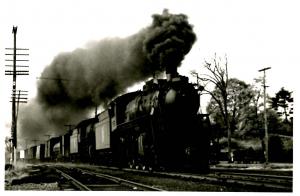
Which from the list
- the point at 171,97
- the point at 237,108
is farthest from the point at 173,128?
the point at 237,108

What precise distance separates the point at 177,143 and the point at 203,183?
9.39 feet

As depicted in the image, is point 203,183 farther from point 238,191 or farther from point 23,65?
point 23,65

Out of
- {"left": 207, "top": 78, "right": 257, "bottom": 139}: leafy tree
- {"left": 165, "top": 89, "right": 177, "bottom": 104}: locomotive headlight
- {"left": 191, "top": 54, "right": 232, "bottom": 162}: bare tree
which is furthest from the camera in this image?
{"left": 165, "top": 89, "right": 177, "bottom": 104}: locomotive headlight

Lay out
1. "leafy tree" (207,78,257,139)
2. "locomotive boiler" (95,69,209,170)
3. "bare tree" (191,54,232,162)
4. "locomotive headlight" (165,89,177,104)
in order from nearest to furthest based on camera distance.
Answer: "bare tree" (191,54,232,162) < "leafy tree" (207,78,257,139) < "locomotive boiler" (95,69,209,170) < "locomotive headlight" (165,89,177,104)

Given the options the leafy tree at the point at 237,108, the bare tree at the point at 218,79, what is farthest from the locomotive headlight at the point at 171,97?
the leafy tree at the point at 237,108

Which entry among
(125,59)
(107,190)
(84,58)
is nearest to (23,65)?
(84,58)

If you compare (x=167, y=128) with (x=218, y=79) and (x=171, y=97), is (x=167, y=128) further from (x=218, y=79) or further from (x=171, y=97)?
(x=218, y=79)

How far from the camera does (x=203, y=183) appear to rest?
8852 millimetres

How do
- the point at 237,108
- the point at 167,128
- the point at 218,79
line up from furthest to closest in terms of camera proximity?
the point at 237,108, the point at 167,128, the point at 218,79

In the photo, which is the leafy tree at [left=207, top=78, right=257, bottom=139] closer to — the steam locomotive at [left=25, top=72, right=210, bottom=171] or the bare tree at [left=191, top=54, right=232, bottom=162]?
the bare tree at [left=191, top=54, right=232, bottom=162]

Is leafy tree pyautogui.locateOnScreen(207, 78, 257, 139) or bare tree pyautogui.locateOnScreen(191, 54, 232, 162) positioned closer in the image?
bare tree pyautogui.locateOnScreen(191, 54, 232, 162)

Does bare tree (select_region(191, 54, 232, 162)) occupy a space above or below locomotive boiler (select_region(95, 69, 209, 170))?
above

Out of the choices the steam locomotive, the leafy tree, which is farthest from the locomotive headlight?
the leafy tree

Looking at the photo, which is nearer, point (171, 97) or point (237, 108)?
point (171, 97)
